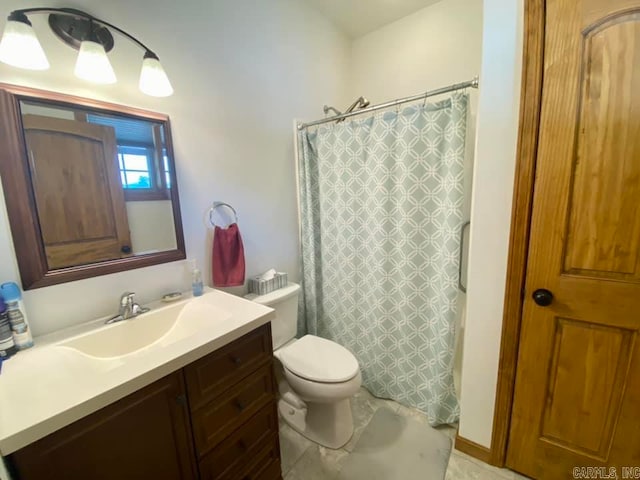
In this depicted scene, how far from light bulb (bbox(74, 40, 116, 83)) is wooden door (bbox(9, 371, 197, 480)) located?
1.10 metres

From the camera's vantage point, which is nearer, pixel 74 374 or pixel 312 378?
pixel 74 374

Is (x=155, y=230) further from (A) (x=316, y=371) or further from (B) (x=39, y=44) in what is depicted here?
(A) (x=316, y=371)

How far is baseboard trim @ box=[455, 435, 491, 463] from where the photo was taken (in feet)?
4.35

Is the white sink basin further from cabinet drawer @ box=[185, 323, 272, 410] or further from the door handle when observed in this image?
the door handle

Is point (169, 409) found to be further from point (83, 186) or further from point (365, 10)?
point (365, 10)

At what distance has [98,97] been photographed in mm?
1054

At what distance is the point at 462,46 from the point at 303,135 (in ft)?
3.94

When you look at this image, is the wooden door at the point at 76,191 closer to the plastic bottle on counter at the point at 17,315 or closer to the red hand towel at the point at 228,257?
the plastic bottle on counter at the point at 17,315

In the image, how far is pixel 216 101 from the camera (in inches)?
56.3

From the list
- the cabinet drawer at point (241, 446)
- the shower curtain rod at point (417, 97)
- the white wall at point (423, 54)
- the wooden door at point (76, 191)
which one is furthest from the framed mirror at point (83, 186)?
the white wall at point (423, 54)

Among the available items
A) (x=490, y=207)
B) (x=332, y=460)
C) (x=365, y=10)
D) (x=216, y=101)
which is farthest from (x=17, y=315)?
(x=365, y=10)

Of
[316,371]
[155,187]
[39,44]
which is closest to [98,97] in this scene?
[39,44]

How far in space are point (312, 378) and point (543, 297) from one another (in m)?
1.07

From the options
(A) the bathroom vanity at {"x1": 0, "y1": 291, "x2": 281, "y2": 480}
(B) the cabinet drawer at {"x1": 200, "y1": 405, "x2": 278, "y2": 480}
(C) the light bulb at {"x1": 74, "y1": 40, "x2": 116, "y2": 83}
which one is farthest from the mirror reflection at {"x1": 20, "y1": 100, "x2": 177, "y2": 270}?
(B) the cabinet drawer at {"x1": 200, "y1": 405, "x2": 278, "y2": 480}
